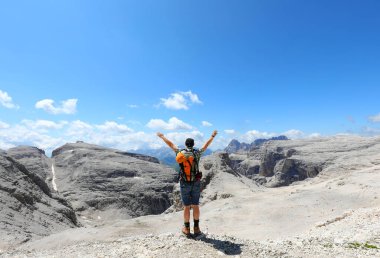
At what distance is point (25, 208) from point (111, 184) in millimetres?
50298

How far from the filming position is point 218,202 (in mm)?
34125

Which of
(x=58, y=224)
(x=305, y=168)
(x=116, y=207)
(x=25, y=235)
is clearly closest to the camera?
(x=25, y=235)

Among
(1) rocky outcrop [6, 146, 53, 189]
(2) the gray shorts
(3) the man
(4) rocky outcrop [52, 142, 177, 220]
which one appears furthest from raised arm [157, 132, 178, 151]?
(1) rocky outcrop [6, 146, 53, 189]

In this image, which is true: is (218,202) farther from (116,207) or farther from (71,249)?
(116,207)

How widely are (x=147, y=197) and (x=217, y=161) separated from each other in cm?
3059

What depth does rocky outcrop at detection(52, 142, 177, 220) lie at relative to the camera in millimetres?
69500

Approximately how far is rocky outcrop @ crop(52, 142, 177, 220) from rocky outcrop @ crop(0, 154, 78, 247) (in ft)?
90.5

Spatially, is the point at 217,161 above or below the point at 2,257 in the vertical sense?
above

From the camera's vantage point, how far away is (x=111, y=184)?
263 feet

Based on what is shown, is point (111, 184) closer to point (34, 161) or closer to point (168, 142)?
point (34, 161)

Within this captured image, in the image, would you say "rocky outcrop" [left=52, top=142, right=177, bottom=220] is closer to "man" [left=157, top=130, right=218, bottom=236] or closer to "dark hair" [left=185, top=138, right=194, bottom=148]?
"man" [left=157, top=130, right=218, bottom=236]

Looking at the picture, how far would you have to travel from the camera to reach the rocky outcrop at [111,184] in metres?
69.5

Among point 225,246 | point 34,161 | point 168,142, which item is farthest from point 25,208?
point 34,161

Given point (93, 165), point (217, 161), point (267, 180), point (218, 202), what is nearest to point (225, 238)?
point (218, 202)
